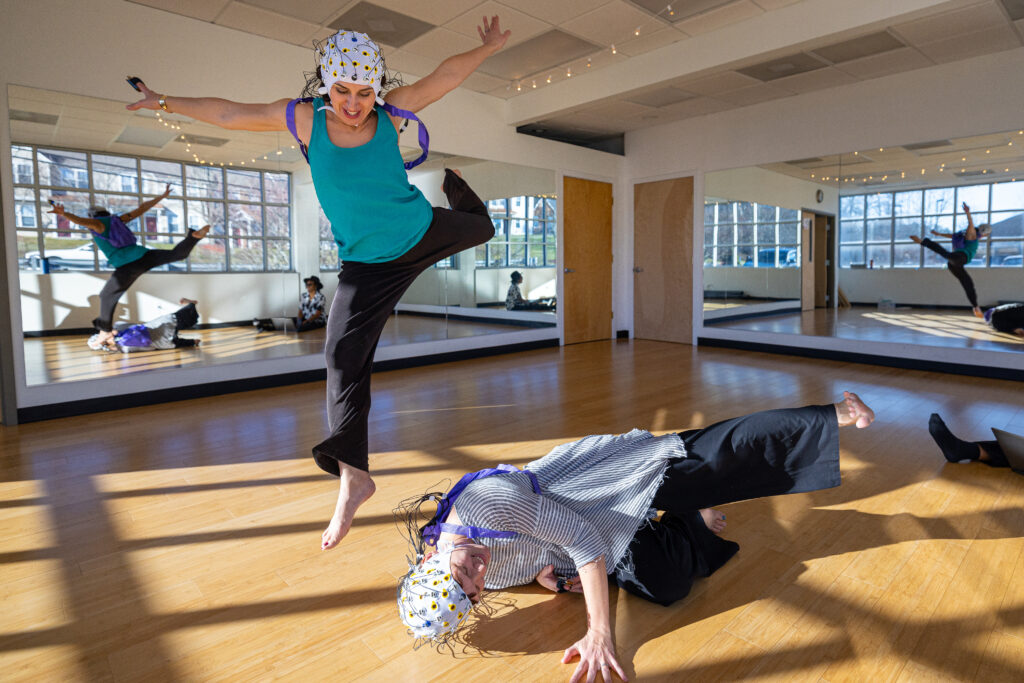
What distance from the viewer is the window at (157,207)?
13.6ft

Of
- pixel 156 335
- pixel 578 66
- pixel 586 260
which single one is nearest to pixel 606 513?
pixel 156 335

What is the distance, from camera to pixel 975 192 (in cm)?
536

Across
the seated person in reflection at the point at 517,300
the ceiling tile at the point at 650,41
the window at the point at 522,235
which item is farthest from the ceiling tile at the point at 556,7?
the seated person in reflection at the point at 517,300

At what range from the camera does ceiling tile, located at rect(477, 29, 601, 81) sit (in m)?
5.22

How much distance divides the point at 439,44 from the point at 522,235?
2703 mm

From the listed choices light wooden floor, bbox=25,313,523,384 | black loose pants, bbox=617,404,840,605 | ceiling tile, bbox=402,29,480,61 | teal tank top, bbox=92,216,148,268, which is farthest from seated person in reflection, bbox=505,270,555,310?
black loose pants, bbox=617,404,840,605

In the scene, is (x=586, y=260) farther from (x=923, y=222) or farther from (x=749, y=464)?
(x=749, y=464)

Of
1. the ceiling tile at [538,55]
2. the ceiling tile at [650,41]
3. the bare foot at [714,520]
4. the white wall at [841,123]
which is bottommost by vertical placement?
the bare foot at [714,520]

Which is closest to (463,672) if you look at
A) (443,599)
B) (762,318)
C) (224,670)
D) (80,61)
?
(443,599)

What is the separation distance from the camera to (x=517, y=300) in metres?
7.54

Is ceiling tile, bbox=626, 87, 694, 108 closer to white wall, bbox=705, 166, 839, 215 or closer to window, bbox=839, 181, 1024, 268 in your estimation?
white wall, bbox=705, 166, 839, 215

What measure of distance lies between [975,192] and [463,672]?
20.0 feet

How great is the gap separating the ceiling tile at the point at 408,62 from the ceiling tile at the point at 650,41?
1.75 metres

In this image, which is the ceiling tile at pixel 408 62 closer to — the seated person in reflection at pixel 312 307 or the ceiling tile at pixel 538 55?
the ceiling tile at pixel 538 55
